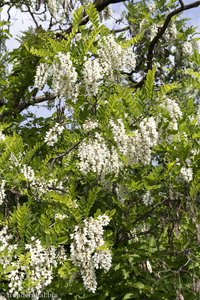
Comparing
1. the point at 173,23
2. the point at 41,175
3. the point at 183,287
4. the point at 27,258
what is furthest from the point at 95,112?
the point at 173,23

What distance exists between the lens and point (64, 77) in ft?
17.0

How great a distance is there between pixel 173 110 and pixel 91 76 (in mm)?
1042

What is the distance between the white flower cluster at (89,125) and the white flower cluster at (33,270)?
4.20 ft

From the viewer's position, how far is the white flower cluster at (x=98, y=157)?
5.05 m

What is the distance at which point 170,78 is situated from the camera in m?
9.68

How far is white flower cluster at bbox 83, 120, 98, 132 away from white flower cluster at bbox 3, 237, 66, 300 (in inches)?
50.5

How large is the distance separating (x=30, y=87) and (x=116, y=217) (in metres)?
2.77

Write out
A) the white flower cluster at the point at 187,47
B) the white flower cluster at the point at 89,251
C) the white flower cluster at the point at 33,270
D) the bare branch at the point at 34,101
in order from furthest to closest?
→ the white flower cluster at the point at 187,47 → the bare branch at the point at 34,101 → the white flower cluster at the point at 89,251 → the white flower cluster at the point at 33,270

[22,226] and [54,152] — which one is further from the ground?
[54,152]

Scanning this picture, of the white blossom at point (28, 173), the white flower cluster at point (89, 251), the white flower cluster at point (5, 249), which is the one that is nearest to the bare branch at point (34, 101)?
the white blossom at point (28, 173)

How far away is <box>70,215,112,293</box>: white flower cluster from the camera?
454 cm

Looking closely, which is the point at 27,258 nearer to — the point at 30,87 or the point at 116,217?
the point at 116,217

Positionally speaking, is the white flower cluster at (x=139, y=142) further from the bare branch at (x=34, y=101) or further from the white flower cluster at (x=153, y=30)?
the white flower cluster at (x=153, y=30)

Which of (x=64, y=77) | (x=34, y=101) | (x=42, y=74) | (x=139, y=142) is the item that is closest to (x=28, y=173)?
(x=64, y=77)
